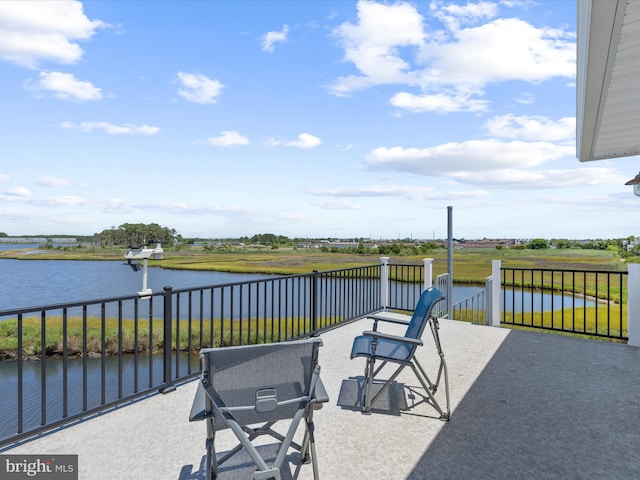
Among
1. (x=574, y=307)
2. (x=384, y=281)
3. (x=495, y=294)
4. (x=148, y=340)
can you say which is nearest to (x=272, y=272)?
(x=148, y=340)

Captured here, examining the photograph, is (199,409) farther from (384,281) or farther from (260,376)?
(384,281)

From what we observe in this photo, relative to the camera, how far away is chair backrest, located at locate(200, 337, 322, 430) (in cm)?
164

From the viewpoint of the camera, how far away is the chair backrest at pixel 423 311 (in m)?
2.78

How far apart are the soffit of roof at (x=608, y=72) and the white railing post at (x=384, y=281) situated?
325 cm

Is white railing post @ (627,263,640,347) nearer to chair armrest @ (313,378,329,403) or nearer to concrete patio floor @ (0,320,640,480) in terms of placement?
concrete patio floor @ (0,320,640,480)

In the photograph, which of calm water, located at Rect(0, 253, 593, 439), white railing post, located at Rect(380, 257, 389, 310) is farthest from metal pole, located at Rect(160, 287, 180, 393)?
white railing post, located at Rect(380, 257, 389, 310)

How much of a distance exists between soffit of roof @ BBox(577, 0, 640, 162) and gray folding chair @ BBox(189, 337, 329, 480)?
233 cm

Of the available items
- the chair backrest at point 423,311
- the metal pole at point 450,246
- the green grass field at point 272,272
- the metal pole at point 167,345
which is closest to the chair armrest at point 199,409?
the green grass field at point 272,272

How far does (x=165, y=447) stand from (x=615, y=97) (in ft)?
14.2

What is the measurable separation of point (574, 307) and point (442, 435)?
3.19m

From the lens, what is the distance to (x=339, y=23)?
8500 millimetres

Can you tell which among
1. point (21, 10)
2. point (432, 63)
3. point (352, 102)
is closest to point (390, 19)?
point (432, 63)

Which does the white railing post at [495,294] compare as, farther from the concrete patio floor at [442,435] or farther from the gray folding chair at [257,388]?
the gray folding chair at [257,388]

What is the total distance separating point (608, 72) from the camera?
2.58m
